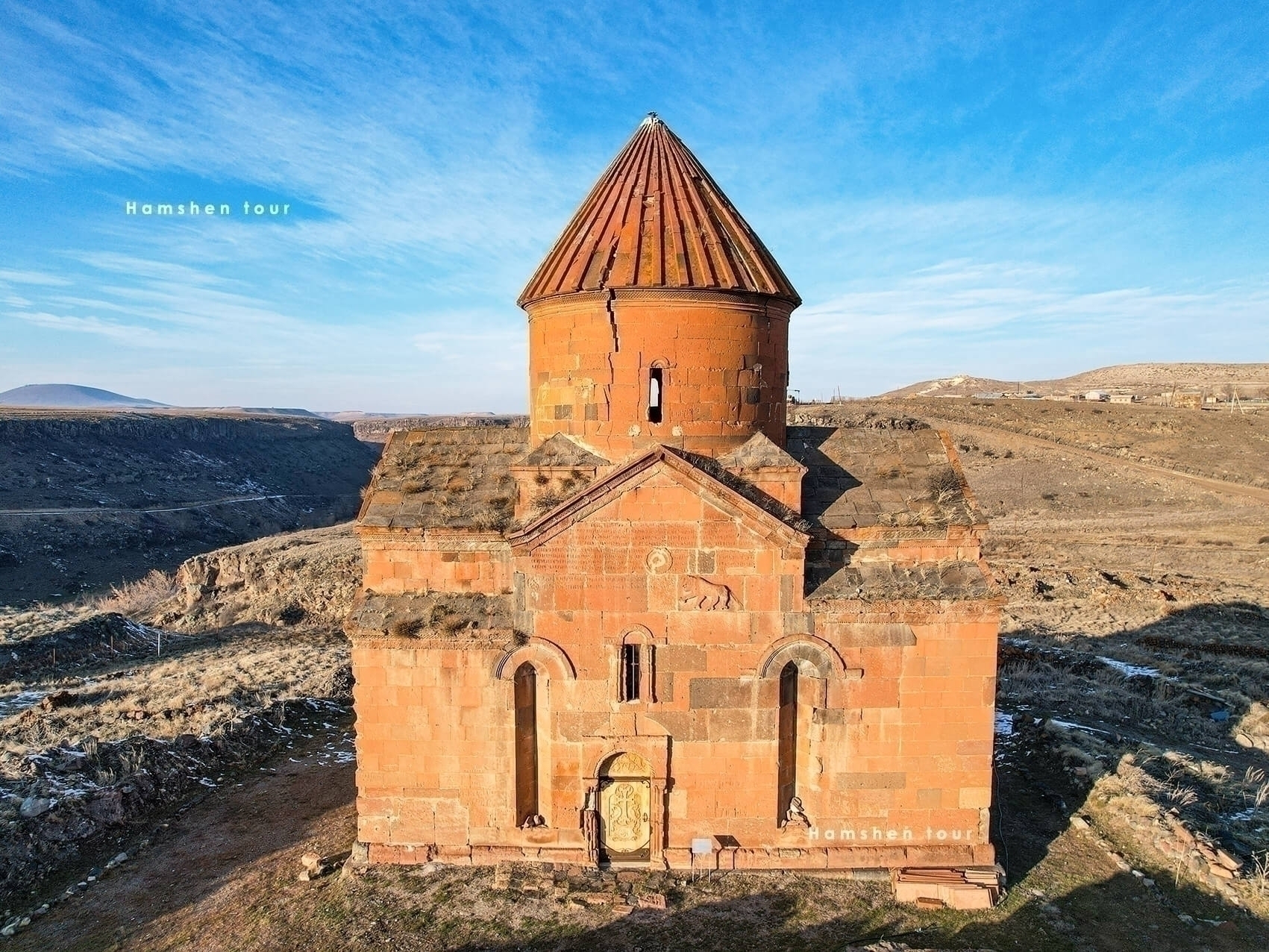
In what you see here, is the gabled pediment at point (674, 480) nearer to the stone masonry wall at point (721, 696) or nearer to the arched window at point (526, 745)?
the stone masonry wall at point (721, 696)

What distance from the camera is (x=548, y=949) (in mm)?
7410

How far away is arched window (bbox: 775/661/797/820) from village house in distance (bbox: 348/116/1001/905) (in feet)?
0.09

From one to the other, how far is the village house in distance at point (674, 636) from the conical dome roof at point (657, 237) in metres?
0.06

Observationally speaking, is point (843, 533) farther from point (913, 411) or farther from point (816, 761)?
point (913, 411)

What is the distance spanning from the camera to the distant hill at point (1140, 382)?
83.4 m

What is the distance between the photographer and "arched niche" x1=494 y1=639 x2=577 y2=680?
336 inches

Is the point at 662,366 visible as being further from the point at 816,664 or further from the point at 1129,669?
the point at 1129,669

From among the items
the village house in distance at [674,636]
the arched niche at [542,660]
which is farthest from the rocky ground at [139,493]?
the arched niche at [542,660]

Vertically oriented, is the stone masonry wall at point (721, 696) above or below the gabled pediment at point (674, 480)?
below

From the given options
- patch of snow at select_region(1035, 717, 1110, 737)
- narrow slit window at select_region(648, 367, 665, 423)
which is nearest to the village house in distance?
narrow slit window at select_region(648, 367, 665, 423)

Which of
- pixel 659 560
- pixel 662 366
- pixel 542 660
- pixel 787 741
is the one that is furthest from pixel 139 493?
pixel 787 741

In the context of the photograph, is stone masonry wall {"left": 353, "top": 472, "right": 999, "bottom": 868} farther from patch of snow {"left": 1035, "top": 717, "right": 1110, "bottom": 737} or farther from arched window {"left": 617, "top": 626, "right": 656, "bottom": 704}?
patch of snow {"left": 1035, "top": 717, "right": 1110, "bottom": 737}

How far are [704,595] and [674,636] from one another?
587 millimetres

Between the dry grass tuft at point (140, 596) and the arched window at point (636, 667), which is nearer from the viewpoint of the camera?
the arched window at point (636, 667)
